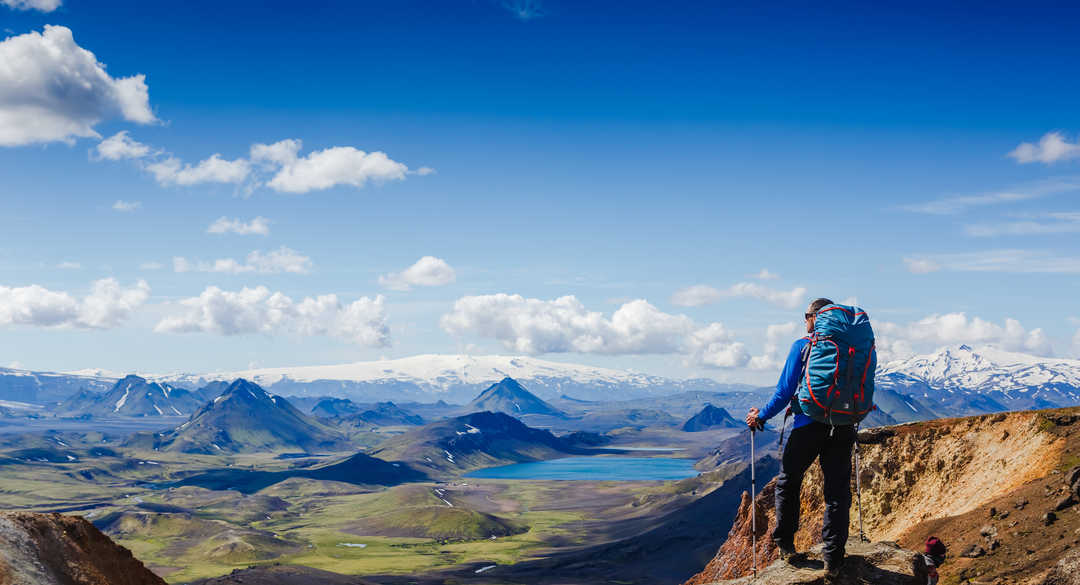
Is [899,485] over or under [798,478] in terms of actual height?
under

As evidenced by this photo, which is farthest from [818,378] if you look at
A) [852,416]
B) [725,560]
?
[725,560]

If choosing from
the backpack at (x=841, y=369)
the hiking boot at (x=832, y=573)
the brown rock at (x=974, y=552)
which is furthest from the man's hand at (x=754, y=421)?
the brown rock at (x=974, y=552)

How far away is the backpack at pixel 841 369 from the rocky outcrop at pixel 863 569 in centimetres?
290

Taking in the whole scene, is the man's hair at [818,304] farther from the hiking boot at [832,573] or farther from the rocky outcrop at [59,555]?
the rocky outcrop at [59,555]

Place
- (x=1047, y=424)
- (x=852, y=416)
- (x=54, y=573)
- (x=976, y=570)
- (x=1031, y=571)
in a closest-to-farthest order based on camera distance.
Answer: (x=852, y=416) < (x=54, y=573) < (x=1031, y=571) < (x=976, y=570) < (x=1047, y=424)

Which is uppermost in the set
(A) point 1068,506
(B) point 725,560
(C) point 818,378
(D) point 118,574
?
(C) point 818,378

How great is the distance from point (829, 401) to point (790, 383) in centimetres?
79

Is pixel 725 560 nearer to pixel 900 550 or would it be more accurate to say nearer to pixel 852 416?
pixel 900 550

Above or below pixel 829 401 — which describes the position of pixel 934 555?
below

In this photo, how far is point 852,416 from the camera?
44.0 feet

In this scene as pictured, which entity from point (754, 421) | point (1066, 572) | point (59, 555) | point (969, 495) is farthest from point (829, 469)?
point (969, 495)

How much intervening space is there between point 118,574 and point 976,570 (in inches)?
992

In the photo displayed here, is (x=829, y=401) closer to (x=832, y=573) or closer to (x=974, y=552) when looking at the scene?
(x=832, y=573)

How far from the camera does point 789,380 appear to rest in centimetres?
1387
